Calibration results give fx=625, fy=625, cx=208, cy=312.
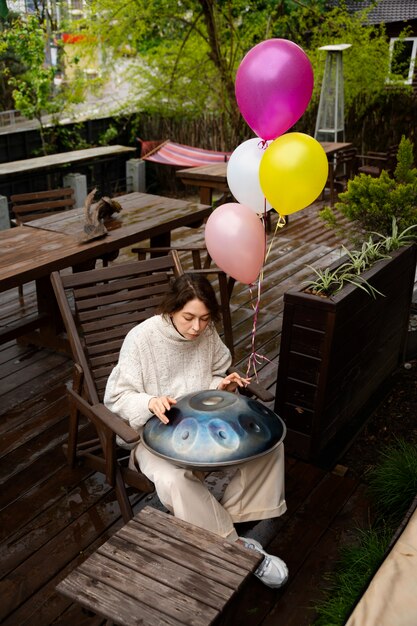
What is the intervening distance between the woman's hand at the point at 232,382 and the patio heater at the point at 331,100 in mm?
7647

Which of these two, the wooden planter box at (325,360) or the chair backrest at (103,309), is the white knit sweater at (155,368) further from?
the wooden planter box at (325,360)

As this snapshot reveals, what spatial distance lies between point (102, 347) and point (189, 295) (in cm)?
77

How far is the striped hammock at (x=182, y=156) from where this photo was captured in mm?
8430

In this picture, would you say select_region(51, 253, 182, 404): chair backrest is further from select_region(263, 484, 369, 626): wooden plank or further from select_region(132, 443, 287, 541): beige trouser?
select_region(263, 484, 369, 626): wooden plank

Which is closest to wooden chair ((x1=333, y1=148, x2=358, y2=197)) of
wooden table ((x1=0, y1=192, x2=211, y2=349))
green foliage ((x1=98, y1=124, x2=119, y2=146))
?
green foliage ((x1=98, y1=124, x2=119, y2=146))

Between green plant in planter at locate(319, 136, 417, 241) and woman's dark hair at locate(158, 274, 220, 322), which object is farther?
green plant in planter at locate(319, 136, 417, 241)

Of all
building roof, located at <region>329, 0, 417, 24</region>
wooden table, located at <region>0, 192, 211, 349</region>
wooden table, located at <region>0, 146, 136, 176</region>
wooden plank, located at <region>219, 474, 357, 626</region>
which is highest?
building roof, located at <region>329, 0, 417, 24</region>

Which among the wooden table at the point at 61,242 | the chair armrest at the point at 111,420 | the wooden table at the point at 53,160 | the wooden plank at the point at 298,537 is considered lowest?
the wooden plank at the point at 298,537

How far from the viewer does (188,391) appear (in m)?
2.57

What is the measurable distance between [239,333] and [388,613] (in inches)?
120

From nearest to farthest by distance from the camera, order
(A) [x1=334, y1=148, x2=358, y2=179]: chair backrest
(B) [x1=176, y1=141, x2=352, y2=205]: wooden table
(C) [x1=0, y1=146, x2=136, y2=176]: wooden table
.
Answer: (B) [x1=176, y1=141, x2=352, y2=205]: wooden table, (C) [x1=0, y1=146, x2=136, y2=176]: wooden table, (A) [x1=334, y1=148, x2=358, y2=179]: chair backrest

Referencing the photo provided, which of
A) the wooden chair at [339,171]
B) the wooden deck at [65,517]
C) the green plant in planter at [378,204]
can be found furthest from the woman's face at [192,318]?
the wooden chair at [339,171]

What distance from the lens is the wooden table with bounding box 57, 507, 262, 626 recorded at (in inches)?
62.5

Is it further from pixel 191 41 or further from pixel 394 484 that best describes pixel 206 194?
pixel 191 41
